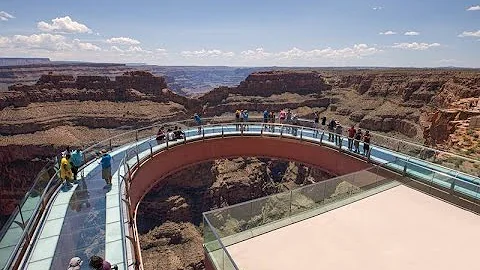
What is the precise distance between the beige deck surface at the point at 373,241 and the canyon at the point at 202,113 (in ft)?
29.9

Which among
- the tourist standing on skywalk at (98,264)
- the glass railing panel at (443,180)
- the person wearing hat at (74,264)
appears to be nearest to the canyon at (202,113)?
the glass railing panel at (443,180)

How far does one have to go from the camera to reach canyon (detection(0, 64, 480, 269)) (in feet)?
130

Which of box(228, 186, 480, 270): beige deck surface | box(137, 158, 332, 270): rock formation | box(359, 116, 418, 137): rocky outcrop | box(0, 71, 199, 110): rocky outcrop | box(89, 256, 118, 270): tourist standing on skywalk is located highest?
box(89, 256, 118, 270): tourist standing on skywalk

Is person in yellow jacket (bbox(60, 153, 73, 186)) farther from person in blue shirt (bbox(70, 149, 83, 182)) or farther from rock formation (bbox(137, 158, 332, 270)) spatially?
rock formation (bbox(137, 158, 332, 270))

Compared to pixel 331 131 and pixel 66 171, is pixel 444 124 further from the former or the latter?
pixel 66 171

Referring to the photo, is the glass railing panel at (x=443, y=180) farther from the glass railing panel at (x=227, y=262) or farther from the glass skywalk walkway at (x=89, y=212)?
the glass railing panel at (x=227, y=262)

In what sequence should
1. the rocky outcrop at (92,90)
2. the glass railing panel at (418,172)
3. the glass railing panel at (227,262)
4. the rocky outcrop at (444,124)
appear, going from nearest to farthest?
the glass railing panel at (227,262) < the glass railing panel at (418,172) < the rocky outcrop at (444,124) < the rocky outcrop at (92,90)

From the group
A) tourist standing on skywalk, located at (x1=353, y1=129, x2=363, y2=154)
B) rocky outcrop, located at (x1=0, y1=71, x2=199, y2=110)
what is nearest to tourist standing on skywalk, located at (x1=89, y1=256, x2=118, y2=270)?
tourist standing on skywalk, located at (x1=353, y1=129, x2=363, y2=154)

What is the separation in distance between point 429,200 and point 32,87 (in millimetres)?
86319

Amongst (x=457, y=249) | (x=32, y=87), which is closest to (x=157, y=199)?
(x=457, y=249)

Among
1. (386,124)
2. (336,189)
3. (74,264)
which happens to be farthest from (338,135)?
(386,124)

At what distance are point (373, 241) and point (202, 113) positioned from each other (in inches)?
3350

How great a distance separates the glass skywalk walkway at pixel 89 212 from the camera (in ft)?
27.6

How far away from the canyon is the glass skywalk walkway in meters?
6.15
